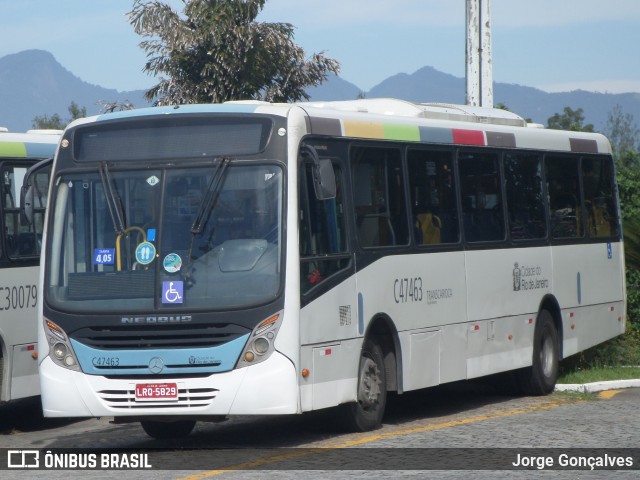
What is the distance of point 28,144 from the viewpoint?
1440 cm

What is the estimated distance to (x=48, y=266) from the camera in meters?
11.8

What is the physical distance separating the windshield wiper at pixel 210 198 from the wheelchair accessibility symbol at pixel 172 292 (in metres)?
0.46

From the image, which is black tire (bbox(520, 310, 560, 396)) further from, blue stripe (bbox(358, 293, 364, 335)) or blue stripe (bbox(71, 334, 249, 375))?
blue stripe (bbox(71, 334, 249, 375))

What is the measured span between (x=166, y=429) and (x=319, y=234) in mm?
2539

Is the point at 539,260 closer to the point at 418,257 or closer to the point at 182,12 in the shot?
the point at 418,257

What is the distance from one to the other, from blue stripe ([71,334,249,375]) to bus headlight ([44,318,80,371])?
0.31m

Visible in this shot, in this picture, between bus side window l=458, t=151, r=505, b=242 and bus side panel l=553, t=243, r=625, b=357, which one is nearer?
bus side window l=458, t=151, r=505, b=242

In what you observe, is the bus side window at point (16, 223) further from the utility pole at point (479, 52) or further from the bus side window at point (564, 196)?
the utility pole at point (479, 52)

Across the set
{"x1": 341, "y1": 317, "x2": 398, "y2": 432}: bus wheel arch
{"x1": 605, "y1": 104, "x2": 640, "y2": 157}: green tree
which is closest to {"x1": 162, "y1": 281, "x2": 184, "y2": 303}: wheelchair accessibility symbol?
{"x1": 341, "y1": 317, "x2": 398, "y2": 432}: bus wheel arch

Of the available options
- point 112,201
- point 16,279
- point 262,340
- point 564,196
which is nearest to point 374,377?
point 262,340

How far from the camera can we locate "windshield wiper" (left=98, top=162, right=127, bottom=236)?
38.0ft

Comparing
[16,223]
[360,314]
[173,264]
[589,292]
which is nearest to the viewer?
[173,264]

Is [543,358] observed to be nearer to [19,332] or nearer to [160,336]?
[19,332]

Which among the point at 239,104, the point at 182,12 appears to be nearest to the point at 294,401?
the point at 239,104
